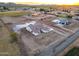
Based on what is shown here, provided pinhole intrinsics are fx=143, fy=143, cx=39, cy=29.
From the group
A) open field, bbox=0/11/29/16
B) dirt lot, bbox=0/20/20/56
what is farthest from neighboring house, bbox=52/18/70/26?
dirt lot, bbox=0/20/20/56

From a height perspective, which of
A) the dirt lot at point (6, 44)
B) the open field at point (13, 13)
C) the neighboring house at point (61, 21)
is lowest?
the dirt lot at point (6, 44)

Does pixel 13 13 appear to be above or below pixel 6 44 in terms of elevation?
above

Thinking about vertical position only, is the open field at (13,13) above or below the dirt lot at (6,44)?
above

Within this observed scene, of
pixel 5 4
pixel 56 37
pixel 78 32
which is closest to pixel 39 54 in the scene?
pixel 56 37

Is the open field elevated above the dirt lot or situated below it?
above

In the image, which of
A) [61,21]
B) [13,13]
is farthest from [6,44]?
[61,21]

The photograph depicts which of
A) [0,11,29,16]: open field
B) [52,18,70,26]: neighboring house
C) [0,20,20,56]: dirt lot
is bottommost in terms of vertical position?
[0,20,20,56]: dirt lot

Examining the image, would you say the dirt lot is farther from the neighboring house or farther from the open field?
the neighboring house

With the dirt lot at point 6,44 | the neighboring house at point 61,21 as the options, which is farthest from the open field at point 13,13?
the neighboring house at point 61,21

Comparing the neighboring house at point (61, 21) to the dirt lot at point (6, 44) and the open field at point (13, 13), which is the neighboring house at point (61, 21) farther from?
the dirt lot at point (6, 44)

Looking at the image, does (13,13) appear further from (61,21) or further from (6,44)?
(61,21)

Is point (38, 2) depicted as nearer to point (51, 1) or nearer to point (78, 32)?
point (51, 1)
